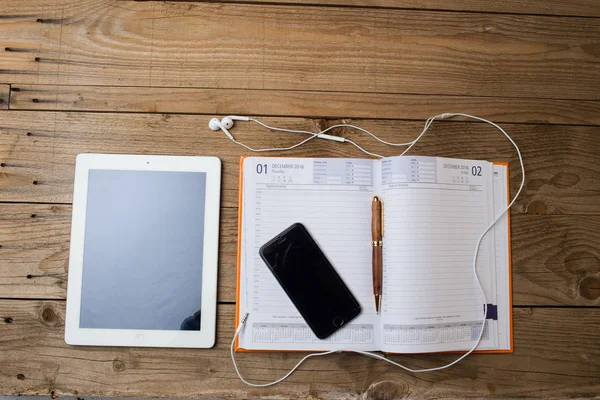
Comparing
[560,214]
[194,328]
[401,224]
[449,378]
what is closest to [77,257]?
[194,328]

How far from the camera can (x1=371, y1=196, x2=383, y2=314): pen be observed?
0.73m

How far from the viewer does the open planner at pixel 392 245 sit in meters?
0.73

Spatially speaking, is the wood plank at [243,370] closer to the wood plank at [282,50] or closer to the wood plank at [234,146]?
the wood plank at [234,146]

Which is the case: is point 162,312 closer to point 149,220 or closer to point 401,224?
point 149,220

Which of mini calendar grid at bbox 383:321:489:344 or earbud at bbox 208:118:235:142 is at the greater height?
earbud at bbox 208:118:235:142

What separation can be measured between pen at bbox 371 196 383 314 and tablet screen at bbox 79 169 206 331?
0.28 meters

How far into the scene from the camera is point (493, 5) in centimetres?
82

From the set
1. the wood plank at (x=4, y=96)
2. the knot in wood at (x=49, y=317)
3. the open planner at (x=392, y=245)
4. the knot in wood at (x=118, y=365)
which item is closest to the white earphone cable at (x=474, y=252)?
the open planner at (x=392, y=245)

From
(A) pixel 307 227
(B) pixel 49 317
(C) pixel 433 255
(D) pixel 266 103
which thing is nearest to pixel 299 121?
(D) pixel 266 103

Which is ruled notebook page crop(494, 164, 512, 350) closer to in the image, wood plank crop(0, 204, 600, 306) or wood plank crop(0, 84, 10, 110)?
wood plank crop(0, 204, 600, 306)

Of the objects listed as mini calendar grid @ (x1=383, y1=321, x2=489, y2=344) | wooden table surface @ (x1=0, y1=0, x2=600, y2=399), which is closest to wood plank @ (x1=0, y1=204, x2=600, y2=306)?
wooden table surface @ (x1=0, y1=0, x2=600, y2=399)

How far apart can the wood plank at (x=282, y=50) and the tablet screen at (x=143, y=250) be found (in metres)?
0.18

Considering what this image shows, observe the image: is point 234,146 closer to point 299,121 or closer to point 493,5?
point 299,121

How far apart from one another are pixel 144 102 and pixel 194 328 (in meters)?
0.39
